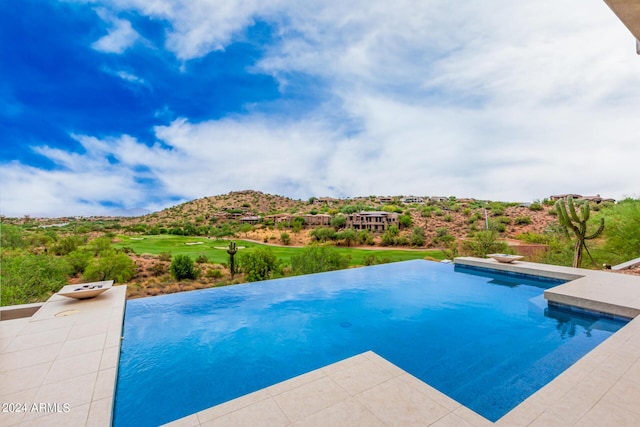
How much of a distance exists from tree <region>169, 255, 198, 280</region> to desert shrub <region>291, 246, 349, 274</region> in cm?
575

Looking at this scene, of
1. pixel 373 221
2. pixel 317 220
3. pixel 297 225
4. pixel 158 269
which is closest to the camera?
pixel 158 269

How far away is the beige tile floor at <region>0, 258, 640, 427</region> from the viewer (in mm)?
2385

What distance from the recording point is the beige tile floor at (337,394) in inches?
93.9

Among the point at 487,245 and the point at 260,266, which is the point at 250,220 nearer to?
the point at 260,266

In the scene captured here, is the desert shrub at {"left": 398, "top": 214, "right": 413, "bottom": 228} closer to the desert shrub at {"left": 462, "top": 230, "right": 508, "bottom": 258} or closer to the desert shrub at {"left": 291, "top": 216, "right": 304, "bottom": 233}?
the desert shrub at {"left": 291, "top": 216, "right": 304, "bottom": 233}

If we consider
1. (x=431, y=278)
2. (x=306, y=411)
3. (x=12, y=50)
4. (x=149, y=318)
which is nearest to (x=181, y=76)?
(x=12, y=50)

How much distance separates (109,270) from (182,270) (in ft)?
10.2

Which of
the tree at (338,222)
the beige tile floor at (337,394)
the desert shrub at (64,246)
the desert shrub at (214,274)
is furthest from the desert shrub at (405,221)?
the desert shrub at (64,246)

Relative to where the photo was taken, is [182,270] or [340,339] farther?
[182,270]

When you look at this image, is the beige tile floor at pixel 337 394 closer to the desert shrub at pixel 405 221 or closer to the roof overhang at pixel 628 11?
the roof overhang at pixel 628 11

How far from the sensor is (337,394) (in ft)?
8.95

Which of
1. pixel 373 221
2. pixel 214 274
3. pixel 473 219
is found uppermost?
pixel 373 221

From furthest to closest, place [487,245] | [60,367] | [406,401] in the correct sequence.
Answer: [487,245] → [60,367] → [406,401]

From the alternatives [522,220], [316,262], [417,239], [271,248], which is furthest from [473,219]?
[316,262]
